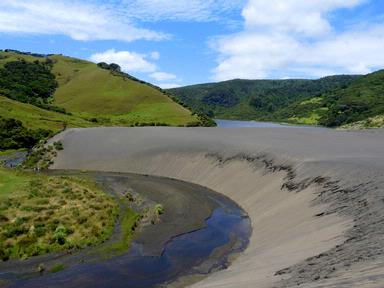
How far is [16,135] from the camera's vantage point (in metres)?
125

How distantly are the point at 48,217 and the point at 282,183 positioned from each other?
26349 mm

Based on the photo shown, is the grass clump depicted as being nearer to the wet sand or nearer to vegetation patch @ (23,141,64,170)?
the wet sand

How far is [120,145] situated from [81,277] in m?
63.5

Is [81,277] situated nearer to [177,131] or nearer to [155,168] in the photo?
[155,168]

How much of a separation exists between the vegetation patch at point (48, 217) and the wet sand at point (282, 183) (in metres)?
15.1

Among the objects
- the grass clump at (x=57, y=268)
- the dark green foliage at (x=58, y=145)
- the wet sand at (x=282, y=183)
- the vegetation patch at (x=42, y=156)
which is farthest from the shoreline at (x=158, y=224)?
the dark green foliage at (x=58, y=145)

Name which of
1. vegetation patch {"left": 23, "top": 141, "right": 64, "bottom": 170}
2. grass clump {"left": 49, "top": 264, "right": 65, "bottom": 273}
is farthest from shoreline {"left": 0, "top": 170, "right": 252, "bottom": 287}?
vegetation patch {"left": 23, "top": 141, "right": 64, "bottom": 170}

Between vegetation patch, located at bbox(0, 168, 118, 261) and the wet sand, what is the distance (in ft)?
49.4

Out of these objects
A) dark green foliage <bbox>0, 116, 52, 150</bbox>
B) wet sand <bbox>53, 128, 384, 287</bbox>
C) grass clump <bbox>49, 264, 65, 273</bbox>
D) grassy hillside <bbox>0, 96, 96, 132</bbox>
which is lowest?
grass clump <bbox>49, 264, 65, 273</bbox>

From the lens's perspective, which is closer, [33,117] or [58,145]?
[58,145]

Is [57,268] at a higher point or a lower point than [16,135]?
lower

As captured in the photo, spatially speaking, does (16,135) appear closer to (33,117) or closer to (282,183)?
(33,117)

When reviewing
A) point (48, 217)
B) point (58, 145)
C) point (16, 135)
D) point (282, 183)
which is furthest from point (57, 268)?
point (16, 135)

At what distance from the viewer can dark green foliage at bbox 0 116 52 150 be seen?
12131 centimetres
